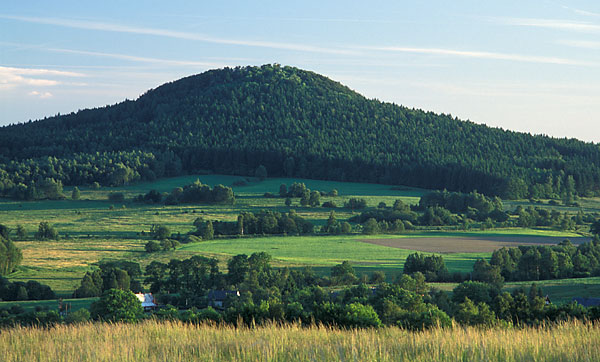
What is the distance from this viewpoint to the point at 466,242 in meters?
82.2

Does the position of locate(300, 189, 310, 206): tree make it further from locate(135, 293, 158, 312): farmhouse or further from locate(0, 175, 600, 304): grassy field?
locate(135, 293, 158, 312): farmhouse

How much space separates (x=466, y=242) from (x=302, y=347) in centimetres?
7451

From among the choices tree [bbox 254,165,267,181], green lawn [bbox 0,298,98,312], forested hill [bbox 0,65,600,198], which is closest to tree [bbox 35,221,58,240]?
green lawn [bbox 0,298,98,312]

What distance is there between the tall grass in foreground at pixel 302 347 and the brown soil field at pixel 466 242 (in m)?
62.5

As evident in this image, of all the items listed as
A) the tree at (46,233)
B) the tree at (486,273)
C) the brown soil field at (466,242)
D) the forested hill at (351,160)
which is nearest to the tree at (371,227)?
the brown soil field at (466,242)

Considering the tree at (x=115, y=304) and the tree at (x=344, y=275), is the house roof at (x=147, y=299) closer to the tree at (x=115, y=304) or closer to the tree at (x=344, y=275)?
the tree at (x=115, y=304)

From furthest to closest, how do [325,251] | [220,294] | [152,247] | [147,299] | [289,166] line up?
[289,166], [152,247], [325,251], [220,294], [147,299]

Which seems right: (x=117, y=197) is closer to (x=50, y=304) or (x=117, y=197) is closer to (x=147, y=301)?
(x=147, y=301)

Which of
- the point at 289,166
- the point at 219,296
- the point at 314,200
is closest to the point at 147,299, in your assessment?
the point at 219,296

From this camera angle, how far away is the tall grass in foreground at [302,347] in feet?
32.9

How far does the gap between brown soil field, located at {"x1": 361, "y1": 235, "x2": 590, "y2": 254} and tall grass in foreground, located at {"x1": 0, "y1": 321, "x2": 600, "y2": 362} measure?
205 feet

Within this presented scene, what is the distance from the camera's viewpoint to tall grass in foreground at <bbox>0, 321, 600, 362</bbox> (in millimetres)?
10039

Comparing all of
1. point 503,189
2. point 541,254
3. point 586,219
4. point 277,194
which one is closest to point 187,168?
point 277,194

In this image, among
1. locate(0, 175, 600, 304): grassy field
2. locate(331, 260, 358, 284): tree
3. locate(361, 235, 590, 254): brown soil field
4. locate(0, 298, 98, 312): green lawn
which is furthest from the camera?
locate(361, 235, 590, 254): brown soil field
